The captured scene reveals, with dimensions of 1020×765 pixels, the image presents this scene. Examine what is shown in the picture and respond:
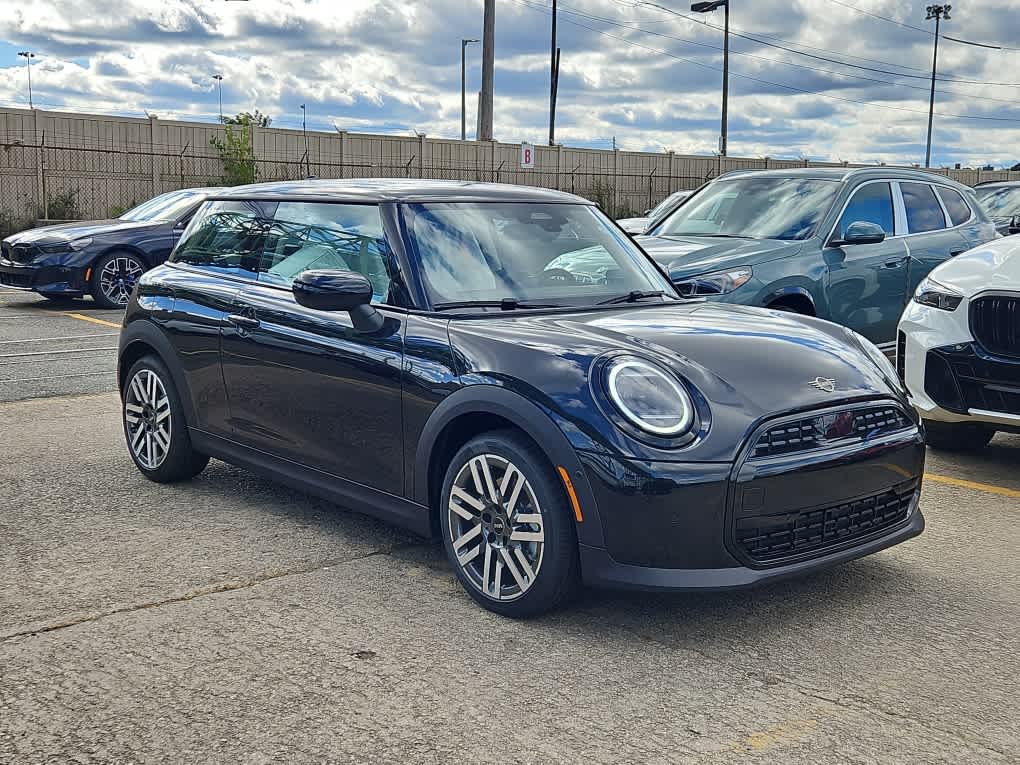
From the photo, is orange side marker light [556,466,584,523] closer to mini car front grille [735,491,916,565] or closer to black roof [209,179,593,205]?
mini car front grille [735,491,916,565]

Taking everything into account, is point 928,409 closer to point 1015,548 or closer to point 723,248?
point 1015,548

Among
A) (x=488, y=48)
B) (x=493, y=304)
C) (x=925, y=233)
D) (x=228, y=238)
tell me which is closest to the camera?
(x=493, y=304)

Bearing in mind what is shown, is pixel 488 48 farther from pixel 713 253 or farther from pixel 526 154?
pixel 713 253

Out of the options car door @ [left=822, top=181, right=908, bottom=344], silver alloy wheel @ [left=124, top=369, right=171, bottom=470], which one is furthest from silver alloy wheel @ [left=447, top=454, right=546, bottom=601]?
car door @ [left=822, top=181, right=908, bottom=344]

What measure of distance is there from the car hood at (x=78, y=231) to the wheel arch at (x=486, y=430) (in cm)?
1087

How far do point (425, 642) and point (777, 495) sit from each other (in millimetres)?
1229

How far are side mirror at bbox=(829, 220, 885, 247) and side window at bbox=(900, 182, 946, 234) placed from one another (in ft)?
3.57

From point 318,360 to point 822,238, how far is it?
15.8 feet

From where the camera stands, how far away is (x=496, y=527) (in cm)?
400

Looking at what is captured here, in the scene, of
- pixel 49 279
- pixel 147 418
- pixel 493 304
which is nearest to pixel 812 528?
pixel 493 304

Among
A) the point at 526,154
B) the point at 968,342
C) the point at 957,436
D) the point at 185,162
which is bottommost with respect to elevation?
the point at 957,436

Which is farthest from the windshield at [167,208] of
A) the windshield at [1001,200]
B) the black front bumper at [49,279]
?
the windshield at [1001,200]

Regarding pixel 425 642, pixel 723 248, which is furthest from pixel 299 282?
pixel 723 248

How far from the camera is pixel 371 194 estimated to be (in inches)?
190
